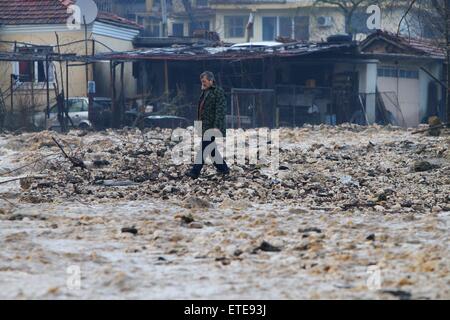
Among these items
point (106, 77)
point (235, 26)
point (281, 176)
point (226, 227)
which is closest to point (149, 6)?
point (235, 26)

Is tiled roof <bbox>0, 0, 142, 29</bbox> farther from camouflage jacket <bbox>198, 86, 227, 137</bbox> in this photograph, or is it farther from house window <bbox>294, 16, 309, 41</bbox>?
house window <bbox>294, 16, 309, 41</bbox>

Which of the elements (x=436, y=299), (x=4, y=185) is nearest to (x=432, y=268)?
(x=436, y=299)

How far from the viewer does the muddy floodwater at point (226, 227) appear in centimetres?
755

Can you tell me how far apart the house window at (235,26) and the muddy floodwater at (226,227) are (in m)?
47.1

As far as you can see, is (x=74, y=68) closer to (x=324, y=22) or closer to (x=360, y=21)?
(x=324, y=22)

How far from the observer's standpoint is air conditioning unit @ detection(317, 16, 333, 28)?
6438cm

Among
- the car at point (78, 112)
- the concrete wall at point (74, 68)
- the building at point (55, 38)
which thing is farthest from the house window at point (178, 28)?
the car at point (78, 112)

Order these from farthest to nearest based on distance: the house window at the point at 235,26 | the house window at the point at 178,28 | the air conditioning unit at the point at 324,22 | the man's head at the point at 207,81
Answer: the house window at the point at 178,28, the house window at the point at 235,26, the air conditioning unit at the point at 324,22, the man's head at the point at 207,81

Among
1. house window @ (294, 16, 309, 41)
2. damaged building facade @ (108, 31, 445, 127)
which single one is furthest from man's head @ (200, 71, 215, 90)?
house window @ (294, 16, 309, 41)

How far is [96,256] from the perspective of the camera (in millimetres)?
8805

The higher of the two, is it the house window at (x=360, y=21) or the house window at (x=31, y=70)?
the house window at (x=360, y=21)

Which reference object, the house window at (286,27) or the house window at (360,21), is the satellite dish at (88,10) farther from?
the house window at (286,27)

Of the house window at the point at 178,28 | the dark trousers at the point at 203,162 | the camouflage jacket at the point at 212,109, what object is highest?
the camouflage jacket at the point at 212,109
